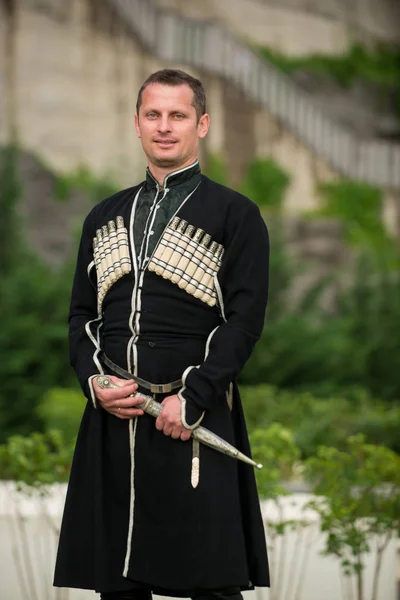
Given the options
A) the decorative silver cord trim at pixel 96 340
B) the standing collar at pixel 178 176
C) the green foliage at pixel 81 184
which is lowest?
the decorative silver cord trim at pixel 96 340

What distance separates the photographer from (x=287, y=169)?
21.7 metres

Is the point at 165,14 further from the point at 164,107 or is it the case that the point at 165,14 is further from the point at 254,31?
the point at 164,107

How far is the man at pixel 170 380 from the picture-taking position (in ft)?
10.8

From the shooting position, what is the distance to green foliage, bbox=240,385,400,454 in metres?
7.78

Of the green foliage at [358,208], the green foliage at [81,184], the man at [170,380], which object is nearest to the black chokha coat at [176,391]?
the man at [170,380]

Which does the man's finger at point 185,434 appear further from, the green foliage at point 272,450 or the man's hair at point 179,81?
the green foliage at point 272,450

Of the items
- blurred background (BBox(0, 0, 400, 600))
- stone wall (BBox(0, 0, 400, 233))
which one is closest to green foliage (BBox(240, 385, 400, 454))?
blurred background (BBox(0, 0, 400, 600))

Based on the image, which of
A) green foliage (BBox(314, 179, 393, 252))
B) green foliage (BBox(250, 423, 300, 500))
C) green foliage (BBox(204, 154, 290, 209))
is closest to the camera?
green foliage (BBox(250, 423, 300, 500))

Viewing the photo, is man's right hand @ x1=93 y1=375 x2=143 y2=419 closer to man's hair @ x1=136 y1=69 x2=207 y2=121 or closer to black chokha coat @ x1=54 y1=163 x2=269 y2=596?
black chokha coat @ x1=54 y1=163 x2=269 y2=596

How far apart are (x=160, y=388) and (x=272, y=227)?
469 inches

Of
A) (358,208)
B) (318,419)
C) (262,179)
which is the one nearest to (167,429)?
(318,419)

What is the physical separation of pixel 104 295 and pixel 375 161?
19654 mm

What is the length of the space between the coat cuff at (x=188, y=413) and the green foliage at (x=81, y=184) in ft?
43.9

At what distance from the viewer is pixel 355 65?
2489 cm
